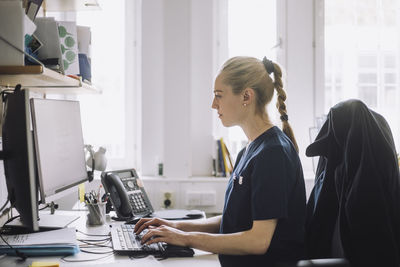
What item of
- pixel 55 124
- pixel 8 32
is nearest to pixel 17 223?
pixel 55 124

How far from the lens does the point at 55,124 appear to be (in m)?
1.53

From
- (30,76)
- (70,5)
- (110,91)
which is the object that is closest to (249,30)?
(110,91)

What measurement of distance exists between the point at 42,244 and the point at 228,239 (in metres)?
0.57

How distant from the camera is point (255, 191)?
1.24 m

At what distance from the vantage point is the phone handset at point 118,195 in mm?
1745

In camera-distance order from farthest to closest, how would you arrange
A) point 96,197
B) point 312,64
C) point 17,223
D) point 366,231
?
point 312,64 → point 96,197 → point 17,223 → point 366,231

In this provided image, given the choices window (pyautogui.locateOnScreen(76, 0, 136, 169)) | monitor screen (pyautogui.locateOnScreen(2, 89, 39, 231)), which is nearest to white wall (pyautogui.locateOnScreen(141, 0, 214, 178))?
window (pyautogui.locateOnScreen(76, 0, 136, 169))

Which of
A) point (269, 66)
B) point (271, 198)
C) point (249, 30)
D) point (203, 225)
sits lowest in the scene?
point (203, 225)

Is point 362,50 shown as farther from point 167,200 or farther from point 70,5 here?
point 70,5

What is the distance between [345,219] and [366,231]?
7 cm

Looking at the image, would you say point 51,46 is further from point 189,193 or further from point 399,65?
point 399,65

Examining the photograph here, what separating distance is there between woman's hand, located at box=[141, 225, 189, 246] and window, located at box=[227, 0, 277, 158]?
1502 mm

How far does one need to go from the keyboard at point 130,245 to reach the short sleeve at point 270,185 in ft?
1.06

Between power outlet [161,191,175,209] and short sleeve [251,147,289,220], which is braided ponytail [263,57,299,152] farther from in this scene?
power outlet [161,191,175,209]
